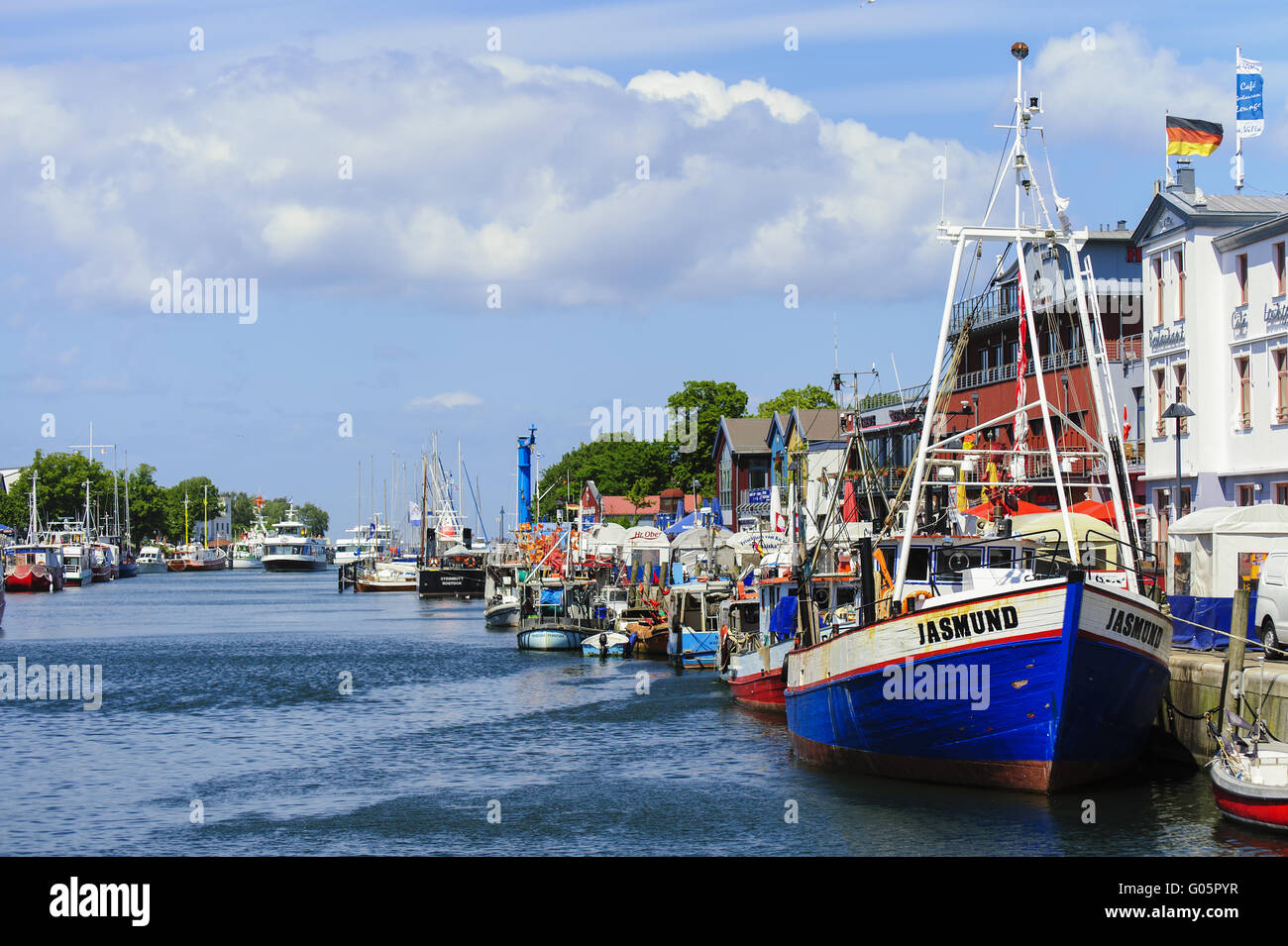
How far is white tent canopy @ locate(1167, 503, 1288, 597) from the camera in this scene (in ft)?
104

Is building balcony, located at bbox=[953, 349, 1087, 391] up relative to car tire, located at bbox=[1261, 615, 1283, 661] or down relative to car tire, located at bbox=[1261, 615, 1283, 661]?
up

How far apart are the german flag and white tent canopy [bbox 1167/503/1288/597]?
58.0 ft

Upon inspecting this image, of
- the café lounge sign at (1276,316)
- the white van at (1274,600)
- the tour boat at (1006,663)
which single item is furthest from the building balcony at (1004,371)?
the tour boat at (1006,663)

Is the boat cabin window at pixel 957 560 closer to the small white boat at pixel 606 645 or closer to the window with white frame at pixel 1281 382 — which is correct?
the window with white frame at pixel 1281 382

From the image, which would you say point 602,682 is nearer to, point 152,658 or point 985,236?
point 152,658

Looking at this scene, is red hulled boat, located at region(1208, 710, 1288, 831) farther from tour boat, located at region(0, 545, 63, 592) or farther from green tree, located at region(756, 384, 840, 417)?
tour boat, located at region(0, 545, 63, 592)

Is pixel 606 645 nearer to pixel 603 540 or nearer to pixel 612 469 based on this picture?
pixel 603 540

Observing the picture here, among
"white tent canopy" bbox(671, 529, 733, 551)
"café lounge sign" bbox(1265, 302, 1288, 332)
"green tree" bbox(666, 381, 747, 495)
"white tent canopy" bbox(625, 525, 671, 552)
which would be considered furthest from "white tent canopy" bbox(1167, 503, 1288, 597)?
"green tree" bbox(666, 381, 747, 495)

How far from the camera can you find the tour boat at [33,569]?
138750 mm

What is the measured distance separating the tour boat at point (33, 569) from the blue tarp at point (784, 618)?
117 meters

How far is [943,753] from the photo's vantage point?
24.0 m

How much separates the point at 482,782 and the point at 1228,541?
18526 millimetres
